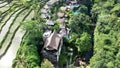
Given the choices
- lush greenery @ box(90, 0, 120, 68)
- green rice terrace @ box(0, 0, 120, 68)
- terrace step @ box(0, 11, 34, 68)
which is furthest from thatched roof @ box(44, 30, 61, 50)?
lush greenery @ box(90, 0, 120, 68)

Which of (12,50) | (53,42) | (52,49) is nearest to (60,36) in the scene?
(53,42)

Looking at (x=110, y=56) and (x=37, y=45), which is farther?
(x=37, y=45)

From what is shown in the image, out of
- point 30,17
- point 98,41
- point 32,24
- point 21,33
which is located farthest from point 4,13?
point 98,41

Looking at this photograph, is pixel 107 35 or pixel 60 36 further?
pixel 60 36

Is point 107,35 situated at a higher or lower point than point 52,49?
lower

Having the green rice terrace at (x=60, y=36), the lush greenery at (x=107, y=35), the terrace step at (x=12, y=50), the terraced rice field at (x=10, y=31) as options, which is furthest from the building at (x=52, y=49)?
the lush greenery at (x=107, y=35)

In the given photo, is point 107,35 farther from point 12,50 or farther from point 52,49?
point 12,50

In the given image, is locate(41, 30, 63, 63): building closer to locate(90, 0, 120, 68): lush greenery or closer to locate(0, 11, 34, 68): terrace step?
locate(0, 11, 34, 68): terrace step

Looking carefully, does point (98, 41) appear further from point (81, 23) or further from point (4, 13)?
point (4, 13)
